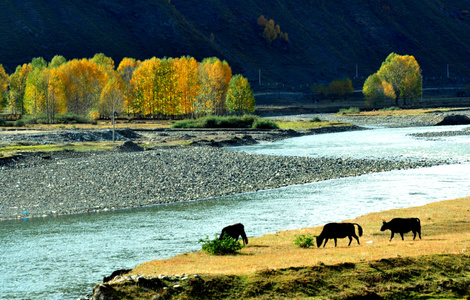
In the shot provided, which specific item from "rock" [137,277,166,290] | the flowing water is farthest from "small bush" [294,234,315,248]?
"rock" [137,277,166,290]

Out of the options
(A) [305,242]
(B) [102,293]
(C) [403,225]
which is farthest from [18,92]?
(B) [102,293]

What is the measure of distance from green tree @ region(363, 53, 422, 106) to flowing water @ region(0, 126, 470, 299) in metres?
125

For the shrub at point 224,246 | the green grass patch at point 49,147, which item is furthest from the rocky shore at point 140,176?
the shrub at point 224,246

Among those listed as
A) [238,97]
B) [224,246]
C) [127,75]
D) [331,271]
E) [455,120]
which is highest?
[127,75]

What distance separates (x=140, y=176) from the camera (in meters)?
42.8

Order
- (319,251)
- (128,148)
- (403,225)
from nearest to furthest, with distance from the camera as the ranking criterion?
(319,251) → (403,225) → (128,148)

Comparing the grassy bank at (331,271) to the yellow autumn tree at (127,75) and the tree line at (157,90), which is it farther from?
the yellow autumn tree at (127,75)

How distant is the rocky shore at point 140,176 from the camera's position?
3469 centimetres

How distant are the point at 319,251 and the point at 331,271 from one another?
301 centimetres

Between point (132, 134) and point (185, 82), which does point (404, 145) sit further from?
point (185, 82)

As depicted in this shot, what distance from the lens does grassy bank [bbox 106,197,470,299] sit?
13.2 m

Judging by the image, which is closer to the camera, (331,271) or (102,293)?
(102,293)

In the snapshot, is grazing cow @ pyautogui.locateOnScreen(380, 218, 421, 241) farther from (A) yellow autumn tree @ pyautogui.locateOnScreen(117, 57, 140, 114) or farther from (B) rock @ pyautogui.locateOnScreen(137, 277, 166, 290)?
(A) yellow autumn tree @ pyautogui.locateOnScreen(117, 57, 140, 114)

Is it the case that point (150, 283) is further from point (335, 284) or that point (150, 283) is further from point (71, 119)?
point (71, 119)
